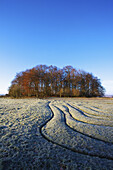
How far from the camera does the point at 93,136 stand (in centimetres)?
237

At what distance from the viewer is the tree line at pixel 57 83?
19.9 meters

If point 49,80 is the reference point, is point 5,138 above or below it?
below

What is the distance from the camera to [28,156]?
1.58m

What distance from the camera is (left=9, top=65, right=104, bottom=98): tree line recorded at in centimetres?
1994

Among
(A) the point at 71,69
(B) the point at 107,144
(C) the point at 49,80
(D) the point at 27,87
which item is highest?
(A) the point at 71,69

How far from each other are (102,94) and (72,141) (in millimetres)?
25894

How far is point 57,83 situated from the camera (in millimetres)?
23016

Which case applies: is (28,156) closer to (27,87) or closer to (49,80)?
(27,87)

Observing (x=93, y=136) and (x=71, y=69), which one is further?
(x=71, y=69)

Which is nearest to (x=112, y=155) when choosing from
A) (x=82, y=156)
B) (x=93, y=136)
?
(x=82, y=156)

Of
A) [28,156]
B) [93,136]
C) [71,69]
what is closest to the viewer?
[28,156]

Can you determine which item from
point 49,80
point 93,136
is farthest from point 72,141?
point 49,80

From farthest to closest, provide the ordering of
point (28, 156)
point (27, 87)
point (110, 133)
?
point (27, 87) → point (110, 133) → point (28, 156)

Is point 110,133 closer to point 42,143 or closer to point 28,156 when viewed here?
point 42,143
